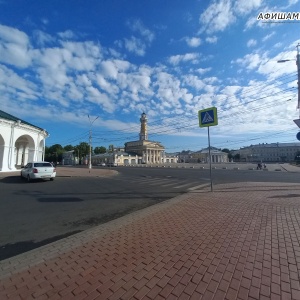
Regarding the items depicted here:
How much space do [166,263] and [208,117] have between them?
8423mm

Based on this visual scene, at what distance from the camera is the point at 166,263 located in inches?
123

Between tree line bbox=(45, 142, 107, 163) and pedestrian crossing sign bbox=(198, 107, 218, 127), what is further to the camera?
tree line bbox=(45, 142, 107, 163)

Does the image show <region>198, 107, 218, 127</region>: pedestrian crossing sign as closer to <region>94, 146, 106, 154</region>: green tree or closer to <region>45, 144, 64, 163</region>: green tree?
<region>45, 144, 64, 163</region>: green tree


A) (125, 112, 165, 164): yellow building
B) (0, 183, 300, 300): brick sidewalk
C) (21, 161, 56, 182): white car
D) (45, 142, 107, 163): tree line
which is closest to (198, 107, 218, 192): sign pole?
(0, 183, 300, 300): brick sidewalk

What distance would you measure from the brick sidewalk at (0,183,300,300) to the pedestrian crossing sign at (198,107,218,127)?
5863mm

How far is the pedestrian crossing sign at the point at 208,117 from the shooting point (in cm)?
1008

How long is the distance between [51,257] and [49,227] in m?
1.86

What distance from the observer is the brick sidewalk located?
247cm

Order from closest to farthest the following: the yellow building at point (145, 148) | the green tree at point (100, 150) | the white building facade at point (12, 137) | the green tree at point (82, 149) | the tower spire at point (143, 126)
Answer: the white building facade at point (12, 137), the green tree at point (82, 149), the tower spire at point (143, 126), the yellow building at point (145, 148), the green tree at point (100, 150)

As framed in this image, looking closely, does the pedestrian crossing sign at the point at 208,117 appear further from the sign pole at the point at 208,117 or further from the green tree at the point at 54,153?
the green tree at the point at 54,153

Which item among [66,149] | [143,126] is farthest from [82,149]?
[66,149]

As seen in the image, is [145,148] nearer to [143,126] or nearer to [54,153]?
[143,126]

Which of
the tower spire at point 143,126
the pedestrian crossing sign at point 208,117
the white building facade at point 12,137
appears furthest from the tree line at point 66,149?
the pedestrian crossing sign at point 208,117

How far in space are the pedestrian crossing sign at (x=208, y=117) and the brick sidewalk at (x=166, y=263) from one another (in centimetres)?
586
